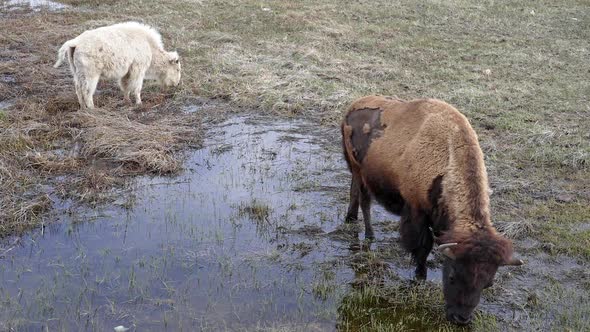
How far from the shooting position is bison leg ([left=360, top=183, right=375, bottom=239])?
6934 mm

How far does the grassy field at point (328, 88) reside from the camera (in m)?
7.79

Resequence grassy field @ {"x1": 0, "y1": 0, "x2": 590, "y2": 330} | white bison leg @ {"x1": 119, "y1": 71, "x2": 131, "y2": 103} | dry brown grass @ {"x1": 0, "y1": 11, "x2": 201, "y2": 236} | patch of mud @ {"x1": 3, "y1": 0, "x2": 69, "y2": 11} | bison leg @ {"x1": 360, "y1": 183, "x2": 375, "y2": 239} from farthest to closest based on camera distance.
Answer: patch of mud @ {"x1": 3, "y1": 0, "x2": 69, "y2": 11} → white bison leg @ {"x1": 119, "y1": 71, "x2": 131, "y2": 103} → grassy field @ {"x1": 0, "y1": 0, "x2": 590, "y2": 330} → dry brown grass @ {"x1": 0, "y1": 11, "x2": 201, "y2": 236} → bison leg @ {"x1": 360, "y1": 183, "x2": 375, "y2": 239}

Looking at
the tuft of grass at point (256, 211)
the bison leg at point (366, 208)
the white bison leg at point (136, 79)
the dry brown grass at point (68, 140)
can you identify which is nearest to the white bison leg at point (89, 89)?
the dry brown grass at point (68, 140)

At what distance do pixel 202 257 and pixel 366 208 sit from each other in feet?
6.58

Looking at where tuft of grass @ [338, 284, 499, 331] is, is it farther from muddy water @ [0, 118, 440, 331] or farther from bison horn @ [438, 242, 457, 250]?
bison horn @ [438, 242, 457, 250]

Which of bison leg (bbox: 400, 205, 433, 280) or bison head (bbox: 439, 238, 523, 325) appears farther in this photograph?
bison leg (bbox: 400, 205, 433, 280)

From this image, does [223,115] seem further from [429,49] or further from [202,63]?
[429,49]

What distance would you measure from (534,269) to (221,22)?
1402 cm

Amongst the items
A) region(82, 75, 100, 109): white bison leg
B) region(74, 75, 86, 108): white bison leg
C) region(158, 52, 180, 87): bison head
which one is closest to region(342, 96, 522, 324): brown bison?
region(82, 75, 100, 109): white bison leg

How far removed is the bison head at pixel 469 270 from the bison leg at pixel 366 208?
1.86 metres

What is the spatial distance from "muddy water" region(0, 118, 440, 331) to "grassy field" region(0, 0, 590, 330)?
0.68 m

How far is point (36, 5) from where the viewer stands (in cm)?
2080

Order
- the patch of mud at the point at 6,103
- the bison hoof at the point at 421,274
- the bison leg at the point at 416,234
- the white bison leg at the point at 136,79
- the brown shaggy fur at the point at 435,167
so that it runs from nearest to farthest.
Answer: the brown shaggy fur at the point at 435,167 → the bison leg at the point at 416,234 → the bison hoof at the point at 421,274 → the patch of mud at the point at 6,103 → the white bison leg at the point at 136,79

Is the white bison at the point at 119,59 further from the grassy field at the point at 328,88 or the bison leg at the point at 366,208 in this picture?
the bison leg at the point at 366,208
